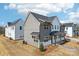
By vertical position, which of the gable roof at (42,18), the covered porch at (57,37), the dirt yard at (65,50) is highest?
the gable roof at (42,18)

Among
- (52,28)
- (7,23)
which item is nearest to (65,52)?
(52,28)

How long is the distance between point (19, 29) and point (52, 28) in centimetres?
52

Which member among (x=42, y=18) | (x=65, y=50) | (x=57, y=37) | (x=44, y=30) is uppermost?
(x=42, y=18)

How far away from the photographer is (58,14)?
4098 mm

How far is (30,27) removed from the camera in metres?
4.12

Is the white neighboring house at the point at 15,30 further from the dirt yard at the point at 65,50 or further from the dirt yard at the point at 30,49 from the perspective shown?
the dirt yard at the point at 65,50

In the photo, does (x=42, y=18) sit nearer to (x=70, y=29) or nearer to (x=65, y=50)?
(x=70, y=29)

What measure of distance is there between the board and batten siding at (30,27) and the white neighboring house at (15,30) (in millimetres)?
65

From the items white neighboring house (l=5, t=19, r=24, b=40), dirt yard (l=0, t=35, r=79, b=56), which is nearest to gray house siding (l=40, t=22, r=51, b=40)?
dirt yard (l=0, t=35, r=79, b=56)

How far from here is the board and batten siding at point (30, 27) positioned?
4090mm

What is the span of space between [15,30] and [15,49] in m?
0.30

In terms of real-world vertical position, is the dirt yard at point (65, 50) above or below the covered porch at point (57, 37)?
below

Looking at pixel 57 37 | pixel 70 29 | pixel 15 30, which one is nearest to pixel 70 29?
pixel 70 29

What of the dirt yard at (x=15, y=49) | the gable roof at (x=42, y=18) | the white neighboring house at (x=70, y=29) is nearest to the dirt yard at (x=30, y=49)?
the dirt yard at (x=15, y=49)
